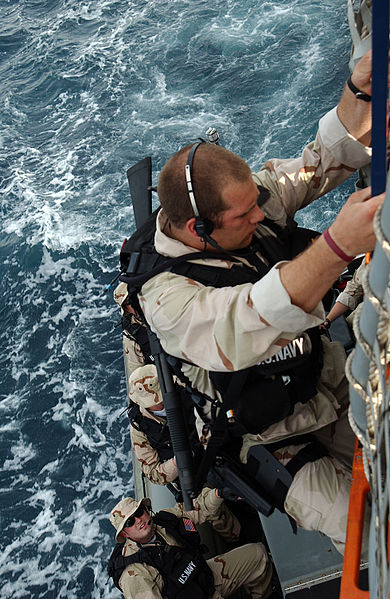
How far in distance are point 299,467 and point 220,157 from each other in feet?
4.75

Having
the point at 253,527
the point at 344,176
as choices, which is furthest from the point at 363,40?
the point at 253,527

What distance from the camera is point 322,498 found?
8.80ft

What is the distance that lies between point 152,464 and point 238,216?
319 centimetres

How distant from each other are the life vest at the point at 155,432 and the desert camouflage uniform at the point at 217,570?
1.54 feet

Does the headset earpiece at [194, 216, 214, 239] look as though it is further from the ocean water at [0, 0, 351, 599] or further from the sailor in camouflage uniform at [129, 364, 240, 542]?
the ocean water at [0, 0, 351, 599]

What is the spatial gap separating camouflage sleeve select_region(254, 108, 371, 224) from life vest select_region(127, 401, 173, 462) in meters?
2.55

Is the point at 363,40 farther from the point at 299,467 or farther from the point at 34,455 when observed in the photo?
the point at 34,455

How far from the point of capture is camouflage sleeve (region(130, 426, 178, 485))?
4.84 m

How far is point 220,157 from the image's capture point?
2.28m

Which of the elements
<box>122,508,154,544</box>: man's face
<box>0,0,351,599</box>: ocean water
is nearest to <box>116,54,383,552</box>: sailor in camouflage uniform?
<box>122,508,154,544</box>: man's face

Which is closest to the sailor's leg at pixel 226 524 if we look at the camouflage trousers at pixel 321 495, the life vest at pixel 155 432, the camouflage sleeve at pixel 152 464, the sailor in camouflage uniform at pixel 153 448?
the sailor in camouflage uniform at pixel 153 448

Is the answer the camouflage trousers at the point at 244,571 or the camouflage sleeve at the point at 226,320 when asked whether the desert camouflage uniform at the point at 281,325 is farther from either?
the camouflage trousers at the point at 244,571

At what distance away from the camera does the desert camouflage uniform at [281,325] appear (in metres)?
1.98

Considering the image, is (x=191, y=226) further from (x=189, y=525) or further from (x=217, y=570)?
(x=217, y=570)
